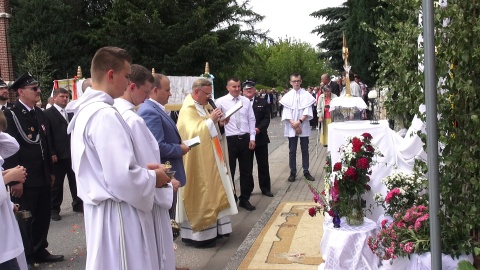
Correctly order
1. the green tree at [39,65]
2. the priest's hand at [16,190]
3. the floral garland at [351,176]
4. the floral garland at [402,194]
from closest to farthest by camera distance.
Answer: the floral garland at [402,194], the floral garland at [351,176], the priest's hand at [16,190], the green tree at [39,65]

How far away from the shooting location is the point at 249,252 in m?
6.22

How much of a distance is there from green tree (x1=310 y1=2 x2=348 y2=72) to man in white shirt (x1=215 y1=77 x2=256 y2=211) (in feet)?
79.7

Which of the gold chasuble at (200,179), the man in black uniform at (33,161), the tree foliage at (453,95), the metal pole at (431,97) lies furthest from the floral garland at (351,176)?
the man in black uniform at (33,161)

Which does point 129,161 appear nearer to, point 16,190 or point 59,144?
point 16,190

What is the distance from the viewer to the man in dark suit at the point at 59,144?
8328 mm

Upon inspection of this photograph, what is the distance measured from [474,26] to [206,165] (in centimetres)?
390

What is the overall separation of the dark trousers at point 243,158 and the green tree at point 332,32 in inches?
961

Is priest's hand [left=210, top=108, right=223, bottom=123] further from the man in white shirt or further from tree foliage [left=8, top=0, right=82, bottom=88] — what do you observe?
tree foliage [left=8, top=0, right=82, bottom=88]

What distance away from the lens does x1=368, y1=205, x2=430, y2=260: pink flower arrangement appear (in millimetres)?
4113

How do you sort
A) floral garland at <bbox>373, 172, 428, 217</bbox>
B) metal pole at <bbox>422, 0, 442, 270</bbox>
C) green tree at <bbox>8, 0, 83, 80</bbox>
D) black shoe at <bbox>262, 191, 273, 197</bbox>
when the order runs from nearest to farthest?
metal pole at <bbox>422, 0, 442, 270</bbox> → floral garland at <bbox>373, 172, 428, 217</bbox> → black shoe at <bbox>262, 191, 273, 197</bbox> → green tree at <bbox>8, 0, 83, 80</bbox>

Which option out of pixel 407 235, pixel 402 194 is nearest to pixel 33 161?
pixel 402 194

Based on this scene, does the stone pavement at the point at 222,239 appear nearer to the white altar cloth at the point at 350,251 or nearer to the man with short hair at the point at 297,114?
the man with short hair at the point at 297,114

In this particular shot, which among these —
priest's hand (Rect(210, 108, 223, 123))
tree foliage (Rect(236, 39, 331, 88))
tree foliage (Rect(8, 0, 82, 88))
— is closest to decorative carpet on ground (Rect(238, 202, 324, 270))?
priest's hand (Rect(210, 108, 223, 123))

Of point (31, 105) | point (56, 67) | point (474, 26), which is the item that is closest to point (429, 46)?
point (474, 26)
